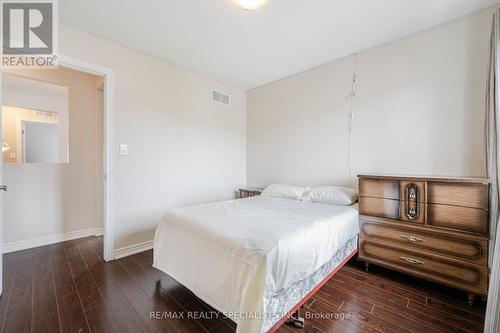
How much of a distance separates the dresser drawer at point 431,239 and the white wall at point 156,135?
246 cm

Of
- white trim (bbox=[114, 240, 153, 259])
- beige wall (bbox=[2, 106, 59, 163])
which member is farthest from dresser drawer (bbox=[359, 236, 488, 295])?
beige wall (bbox=[2, 106, 59, 163])

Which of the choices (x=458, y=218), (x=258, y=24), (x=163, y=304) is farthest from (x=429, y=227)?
(x=258, y=24)

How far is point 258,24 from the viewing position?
2189 mm

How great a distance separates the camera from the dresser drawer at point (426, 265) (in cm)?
171

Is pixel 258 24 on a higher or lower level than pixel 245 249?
higher

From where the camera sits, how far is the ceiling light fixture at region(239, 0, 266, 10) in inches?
73.2

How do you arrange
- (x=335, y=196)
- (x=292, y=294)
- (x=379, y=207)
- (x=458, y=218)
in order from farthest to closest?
(x=335, y=196) < (x=379, y=207) < (x=458, y=218) < (x=292, y=294)

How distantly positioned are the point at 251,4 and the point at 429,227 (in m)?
2.62

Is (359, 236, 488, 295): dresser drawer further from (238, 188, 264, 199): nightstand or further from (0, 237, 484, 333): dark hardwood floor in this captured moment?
(238, 188, 264, 199): nightstand

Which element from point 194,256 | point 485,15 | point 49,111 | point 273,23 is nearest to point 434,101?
point 485,15

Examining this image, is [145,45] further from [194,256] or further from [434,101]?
[434,101]

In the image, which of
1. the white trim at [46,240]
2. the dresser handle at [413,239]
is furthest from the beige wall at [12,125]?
the dresser handle at [413,239]

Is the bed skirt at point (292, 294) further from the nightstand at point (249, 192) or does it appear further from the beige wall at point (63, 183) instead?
the beige wall at point (63, 183)

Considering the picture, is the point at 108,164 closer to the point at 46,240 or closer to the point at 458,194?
the point at 46,240
